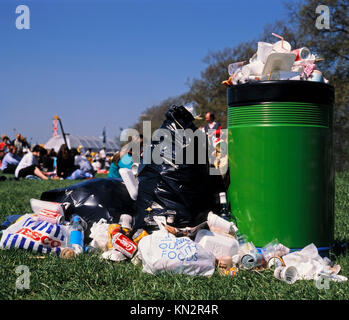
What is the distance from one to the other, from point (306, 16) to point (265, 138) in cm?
1934

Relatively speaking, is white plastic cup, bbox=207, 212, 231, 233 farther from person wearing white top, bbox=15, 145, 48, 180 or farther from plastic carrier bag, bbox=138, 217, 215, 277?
person wearing white top, bbox=15, 145, 48, 180

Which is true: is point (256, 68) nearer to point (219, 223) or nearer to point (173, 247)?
point (219, 223)

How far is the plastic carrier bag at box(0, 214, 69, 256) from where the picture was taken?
344 centimetres

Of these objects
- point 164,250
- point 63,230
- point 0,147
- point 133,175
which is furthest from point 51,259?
point 0,147

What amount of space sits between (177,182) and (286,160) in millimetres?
812

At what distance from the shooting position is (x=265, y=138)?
325cm

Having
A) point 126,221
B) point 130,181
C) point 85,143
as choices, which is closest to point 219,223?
point 126,221

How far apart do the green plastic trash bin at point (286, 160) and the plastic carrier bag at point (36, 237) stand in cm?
144

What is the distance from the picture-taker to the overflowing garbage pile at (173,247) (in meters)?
2.93

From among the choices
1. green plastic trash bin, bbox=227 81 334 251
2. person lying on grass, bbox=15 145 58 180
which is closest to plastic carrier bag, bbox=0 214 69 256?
green plastic trash bin, bbox=227 81 334 251

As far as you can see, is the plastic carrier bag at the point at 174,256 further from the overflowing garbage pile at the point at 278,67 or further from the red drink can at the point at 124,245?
the overflowing garbage pile at the point at 278,67

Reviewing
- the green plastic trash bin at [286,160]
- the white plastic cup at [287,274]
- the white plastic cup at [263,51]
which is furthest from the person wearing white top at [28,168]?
the white plastic cup at [287,274]
